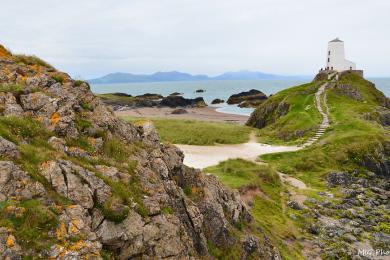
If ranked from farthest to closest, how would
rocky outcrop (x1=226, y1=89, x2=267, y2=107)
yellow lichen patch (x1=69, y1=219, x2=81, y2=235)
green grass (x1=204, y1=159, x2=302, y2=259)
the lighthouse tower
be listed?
rocky outcrop (x1=226, y1=89, x2=267, y2=107), the lighthouse tower, green grass (x1=204, y1=159, x2=302, y2=259), yellow lichen patch (x1=69, y1=219, x2=81, y2=235)

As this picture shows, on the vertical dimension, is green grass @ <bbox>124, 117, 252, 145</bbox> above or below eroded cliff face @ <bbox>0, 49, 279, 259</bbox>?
below

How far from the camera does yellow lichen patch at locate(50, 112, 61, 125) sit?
16.1 m

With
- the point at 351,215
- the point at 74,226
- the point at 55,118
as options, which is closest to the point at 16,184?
the point at 74,226

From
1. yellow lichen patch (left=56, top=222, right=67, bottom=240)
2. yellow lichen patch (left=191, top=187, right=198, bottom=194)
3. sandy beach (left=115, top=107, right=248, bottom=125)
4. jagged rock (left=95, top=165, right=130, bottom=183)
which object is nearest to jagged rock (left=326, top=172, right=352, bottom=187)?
yellow lichen patch (left=191, top=187, right=198, bottom=194)

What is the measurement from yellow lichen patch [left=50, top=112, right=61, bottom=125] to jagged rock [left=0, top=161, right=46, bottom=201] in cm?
391

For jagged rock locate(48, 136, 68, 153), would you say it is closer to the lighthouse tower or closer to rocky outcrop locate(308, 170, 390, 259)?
rocky outcrop locate(308, 170, 390, 259)

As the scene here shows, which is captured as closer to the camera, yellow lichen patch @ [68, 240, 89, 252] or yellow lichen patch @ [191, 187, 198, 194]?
yellow lichen patch @ [68, 240, 89, 252]

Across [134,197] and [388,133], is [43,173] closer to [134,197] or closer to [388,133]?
[134,197]

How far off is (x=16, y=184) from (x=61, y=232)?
84.2 inches

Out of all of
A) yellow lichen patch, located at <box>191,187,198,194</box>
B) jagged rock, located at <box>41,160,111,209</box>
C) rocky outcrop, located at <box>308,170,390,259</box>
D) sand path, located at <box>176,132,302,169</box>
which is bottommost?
rocky outcrop, located at <box>308,170,390,259</box>

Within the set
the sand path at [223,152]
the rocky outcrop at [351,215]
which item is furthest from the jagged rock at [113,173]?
the sand path at [223,152]

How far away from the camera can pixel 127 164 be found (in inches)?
629

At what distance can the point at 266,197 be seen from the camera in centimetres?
3322

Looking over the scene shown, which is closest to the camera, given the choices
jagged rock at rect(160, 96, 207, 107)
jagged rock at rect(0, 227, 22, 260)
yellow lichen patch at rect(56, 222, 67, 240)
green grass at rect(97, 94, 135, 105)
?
jagged rock at rect(0, 227, 22, 260)
